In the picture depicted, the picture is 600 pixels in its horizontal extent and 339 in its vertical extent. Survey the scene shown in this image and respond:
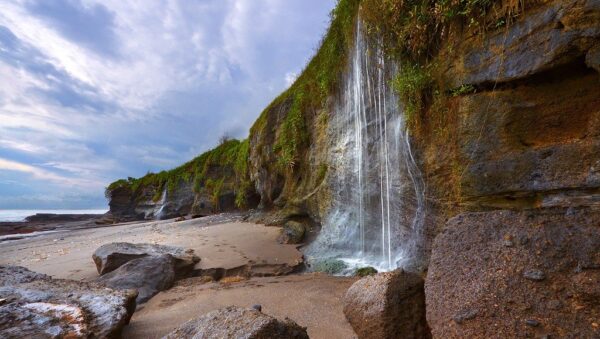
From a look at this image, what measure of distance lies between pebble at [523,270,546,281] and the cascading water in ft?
8.76

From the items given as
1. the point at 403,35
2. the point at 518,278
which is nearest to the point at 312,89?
the point at 403,35

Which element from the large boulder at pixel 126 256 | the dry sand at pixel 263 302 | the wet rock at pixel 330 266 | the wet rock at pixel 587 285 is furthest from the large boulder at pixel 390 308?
the large boulder at pixel 126 256

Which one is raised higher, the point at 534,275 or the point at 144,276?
the point at 534,275

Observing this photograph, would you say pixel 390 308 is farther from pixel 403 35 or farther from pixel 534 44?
pixel 403 35

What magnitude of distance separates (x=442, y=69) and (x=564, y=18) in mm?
1494

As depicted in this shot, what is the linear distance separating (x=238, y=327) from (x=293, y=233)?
636cm

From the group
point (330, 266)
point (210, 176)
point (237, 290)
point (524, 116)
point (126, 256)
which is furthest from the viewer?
point (210, 176)

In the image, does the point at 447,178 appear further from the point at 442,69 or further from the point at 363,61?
the point at 363,61

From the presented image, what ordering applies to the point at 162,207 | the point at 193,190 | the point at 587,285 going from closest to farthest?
the point at 587,285 → the point at 193,190 → the point at 162,207

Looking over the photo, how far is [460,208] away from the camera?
4344mm

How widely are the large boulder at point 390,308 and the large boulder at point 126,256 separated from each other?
3.66m

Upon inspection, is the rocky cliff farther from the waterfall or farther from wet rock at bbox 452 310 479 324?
the waterfall

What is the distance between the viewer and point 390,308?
282 centimetres

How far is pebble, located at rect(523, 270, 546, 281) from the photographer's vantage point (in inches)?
92.6
